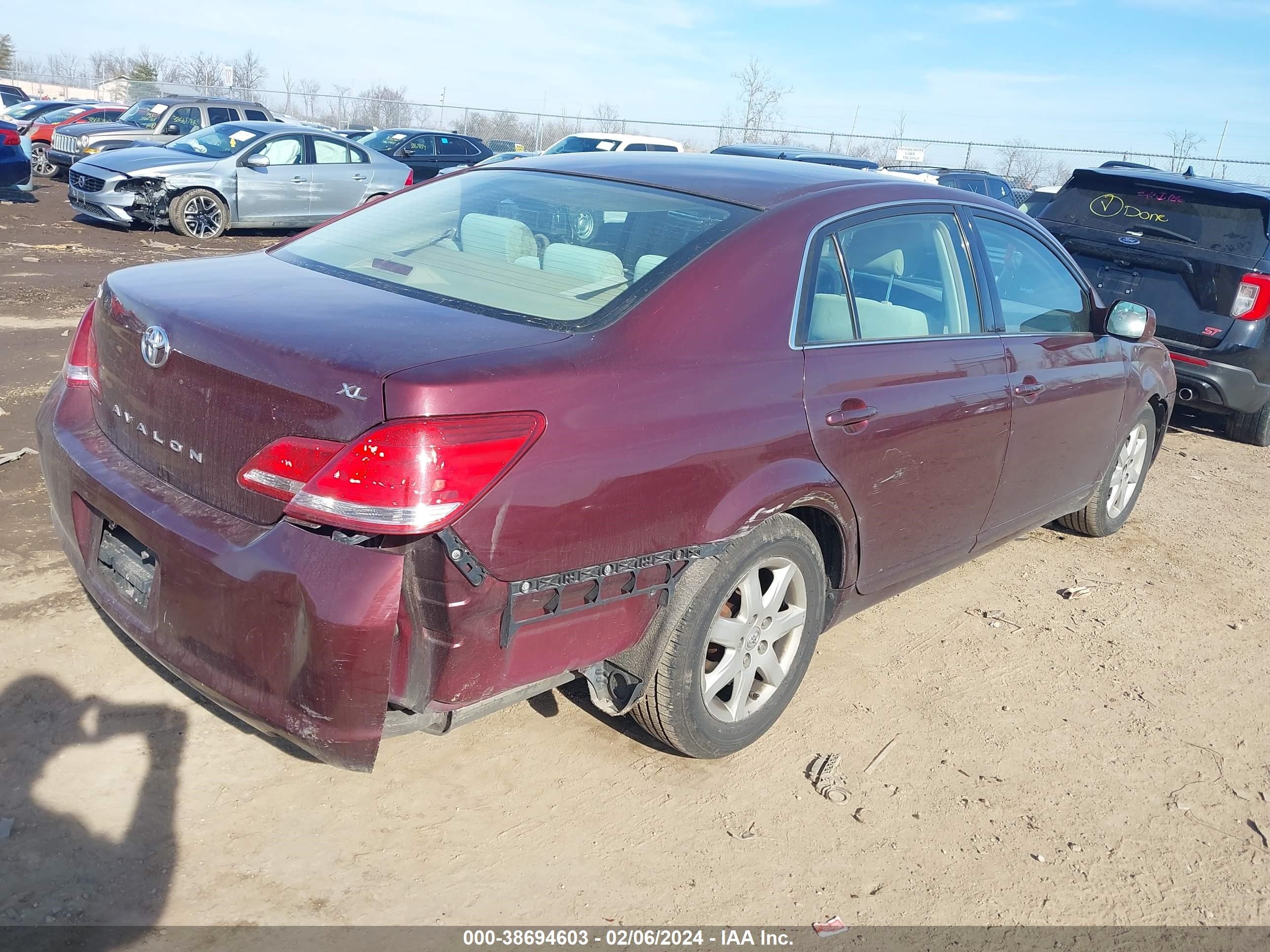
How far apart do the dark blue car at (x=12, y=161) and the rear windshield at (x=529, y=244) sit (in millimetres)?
14663

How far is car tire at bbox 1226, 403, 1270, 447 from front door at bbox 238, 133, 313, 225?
11283mm

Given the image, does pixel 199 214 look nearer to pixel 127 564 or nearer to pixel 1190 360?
pixel 1190 360

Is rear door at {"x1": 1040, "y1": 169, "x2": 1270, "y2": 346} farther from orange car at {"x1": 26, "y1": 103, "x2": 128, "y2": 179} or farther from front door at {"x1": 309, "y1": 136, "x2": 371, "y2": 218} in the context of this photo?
orange car at {"x1": 26, "y1": 103, "x2": 128, "y2": 179}

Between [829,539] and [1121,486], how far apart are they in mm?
2798

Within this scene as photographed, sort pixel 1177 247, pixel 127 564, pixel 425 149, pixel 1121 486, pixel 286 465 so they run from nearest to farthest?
pixel 286 465, pixel 127 564, pixel 1121 486, pixel 1177 247, pixel 425 149

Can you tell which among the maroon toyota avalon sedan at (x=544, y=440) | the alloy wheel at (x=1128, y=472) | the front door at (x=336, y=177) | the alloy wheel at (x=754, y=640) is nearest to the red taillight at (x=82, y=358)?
the maroon toyota avalon sedan at (x=544, y=440)

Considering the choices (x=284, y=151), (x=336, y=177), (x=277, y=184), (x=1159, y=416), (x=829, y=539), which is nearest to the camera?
(x=829, y=539)

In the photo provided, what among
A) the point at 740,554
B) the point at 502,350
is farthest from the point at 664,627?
the point at 502,350

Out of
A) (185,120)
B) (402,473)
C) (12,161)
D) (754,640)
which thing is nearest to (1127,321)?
(754,640)

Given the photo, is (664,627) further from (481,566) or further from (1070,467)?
(1070,467)

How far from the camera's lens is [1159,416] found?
5535 mm

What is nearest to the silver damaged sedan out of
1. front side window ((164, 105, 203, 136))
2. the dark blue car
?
the dark blue car

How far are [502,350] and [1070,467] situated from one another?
3.09 m

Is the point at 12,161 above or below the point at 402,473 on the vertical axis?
below
